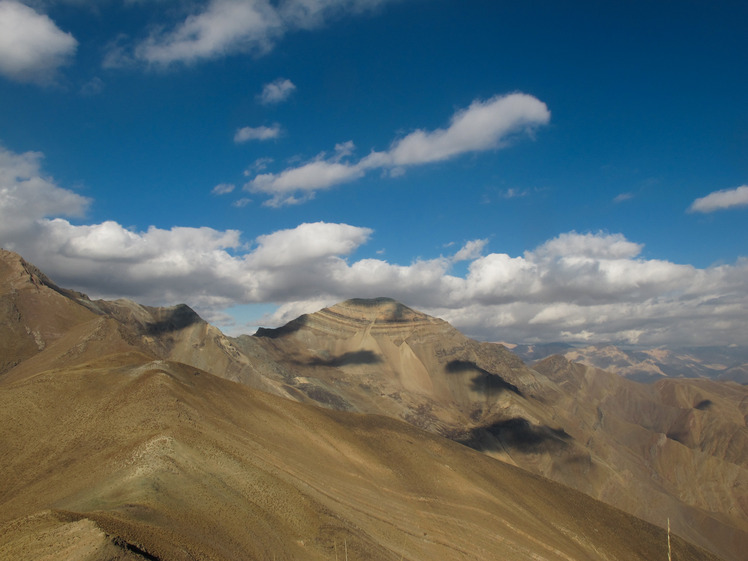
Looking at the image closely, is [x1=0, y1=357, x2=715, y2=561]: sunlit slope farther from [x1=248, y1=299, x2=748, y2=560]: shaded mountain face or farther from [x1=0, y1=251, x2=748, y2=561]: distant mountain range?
[x1=248, y1=299, x2=748, y2=560]: shaded mountain face

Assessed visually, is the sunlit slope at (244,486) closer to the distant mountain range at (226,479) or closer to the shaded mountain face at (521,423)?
the distant mountain range at (226,479)

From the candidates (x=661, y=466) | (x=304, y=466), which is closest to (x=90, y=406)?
(x=304, y=466)

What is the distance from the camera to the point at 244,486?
27.5m

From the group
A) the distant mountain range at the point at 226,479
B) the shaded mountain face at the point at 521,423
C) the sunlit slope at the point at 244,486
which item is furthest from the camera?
the shaded mountain face at the point at 521,423

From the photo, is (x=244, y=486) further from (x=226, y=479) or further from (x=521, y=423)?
(x=521, y=423)

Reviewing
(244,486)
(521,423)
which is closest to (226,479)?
(244,486)

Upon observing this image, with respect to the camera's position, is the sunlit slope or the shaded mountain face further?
the shaded mountain face

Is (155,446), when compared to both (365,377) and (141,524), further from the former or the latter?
(365,377)

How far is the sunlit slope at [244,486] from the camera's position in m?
20.2

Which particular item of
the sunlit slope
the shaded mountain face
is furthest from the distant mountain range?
the shaded mountain face

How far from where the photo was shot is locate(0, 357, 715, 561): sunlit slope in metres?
20.2

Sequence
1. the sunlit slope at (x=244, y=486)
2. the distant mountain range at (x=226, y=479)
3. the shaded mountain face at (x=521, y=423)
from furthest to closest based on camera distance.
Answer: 1. the shaded mountain face at (x=521, y=423)
2. the distant mountain range at (x=226, y=479)
3. the sunlit slope at (x=244, y=486)

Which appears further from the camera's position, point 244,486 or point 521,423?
point 521,423

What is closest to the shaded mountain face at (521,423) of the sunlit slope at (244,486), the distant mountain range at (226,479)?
the distant mountain range at (226,479)
